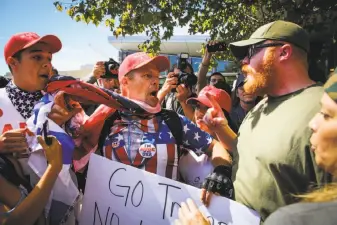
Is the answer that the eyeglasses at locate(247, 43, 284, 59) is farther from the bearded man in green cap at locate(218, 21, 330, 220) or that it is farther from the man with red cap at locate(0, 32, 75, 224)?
the man with red cap at locate(0, 32, 75, 224)

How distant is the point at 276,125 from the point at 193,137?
68cm

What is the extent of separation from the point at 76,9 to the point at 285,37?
4809 millimetres

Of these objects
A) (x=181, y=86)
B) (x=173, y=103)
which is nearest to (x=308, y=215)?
(x=181, y=86)

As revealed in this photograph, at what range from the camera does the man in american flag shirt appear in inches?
86.5

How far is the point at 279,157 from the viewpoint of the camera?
5.39 ft

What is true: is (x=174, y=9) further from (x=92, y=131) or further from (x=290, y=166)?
A: (x=290, y=166)

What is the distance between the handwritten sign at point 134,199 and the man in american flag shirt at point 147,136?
0.36 feet

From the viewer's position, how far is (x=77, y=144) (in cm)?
228

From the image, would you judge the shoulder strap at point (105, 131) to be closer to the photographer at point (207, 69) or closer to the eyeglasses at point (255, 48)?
the eyeglasses at point (255, 48)

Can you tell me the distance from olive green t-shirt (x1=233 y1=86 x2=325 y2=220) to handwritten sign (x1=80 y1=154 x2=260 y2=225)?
0.52 feet

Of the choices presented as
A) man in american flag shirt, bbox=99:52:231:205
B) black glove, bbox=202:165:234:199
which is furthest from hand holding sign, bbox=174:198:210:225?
man in american flag shirt, bbox=99:52:231:205

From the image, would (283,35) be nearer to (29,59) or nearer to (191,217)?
(191,217)

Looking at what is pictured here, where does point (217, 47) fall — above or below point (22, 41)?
below

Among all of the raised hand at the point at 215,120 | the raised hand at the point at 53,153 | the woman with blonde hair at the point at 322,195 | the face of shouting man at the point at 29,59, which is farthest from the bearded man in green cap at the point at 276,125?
the face of shouting man at the point at 29,59
